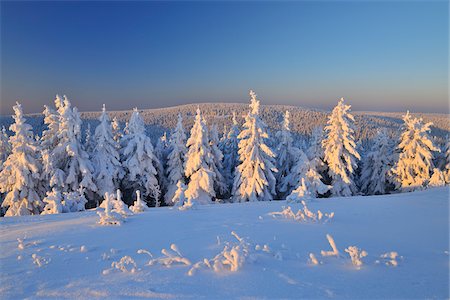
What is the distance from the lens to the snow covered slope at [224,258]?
3.46m

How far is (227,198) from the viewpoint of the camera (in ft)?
102

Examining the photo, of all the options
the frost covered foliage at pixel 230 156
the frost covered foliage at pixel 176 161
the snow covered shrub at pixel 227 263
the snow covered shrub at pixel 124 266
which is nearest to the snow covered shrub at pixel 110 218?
the snow covered shrub at pixel 124 266

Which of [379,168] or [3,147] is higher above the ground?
[3,147]

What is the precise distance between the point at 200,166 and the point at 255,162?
4.70m

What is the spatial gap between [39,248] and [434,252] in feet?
21.2

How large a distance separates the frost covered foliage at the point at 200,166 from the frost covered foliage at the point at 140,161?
164 inches

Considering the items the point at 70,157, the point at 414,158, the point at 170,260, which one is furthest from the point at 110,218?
the point at 414,158

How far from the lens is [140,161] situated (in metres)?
27.8

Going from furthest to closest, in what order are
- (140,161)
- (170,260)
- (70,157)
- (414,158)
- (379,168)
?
(379,168) → (140,161) → (414,158) → (70,157) → (170,260)

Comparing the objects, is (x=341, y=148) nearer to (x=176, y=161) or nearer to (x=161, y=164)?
(x=176, y=161)

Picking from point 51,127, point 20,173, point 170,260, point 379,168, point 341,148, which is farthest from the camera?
point 379,168

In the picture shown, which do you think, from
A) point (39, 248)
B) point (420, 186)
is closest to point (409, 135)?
point (420, 186)

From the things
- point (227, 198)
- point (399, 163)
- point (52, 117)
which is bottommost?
point (227, 198)

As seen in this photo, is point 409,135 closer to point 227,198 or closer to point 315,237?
point 227,198
